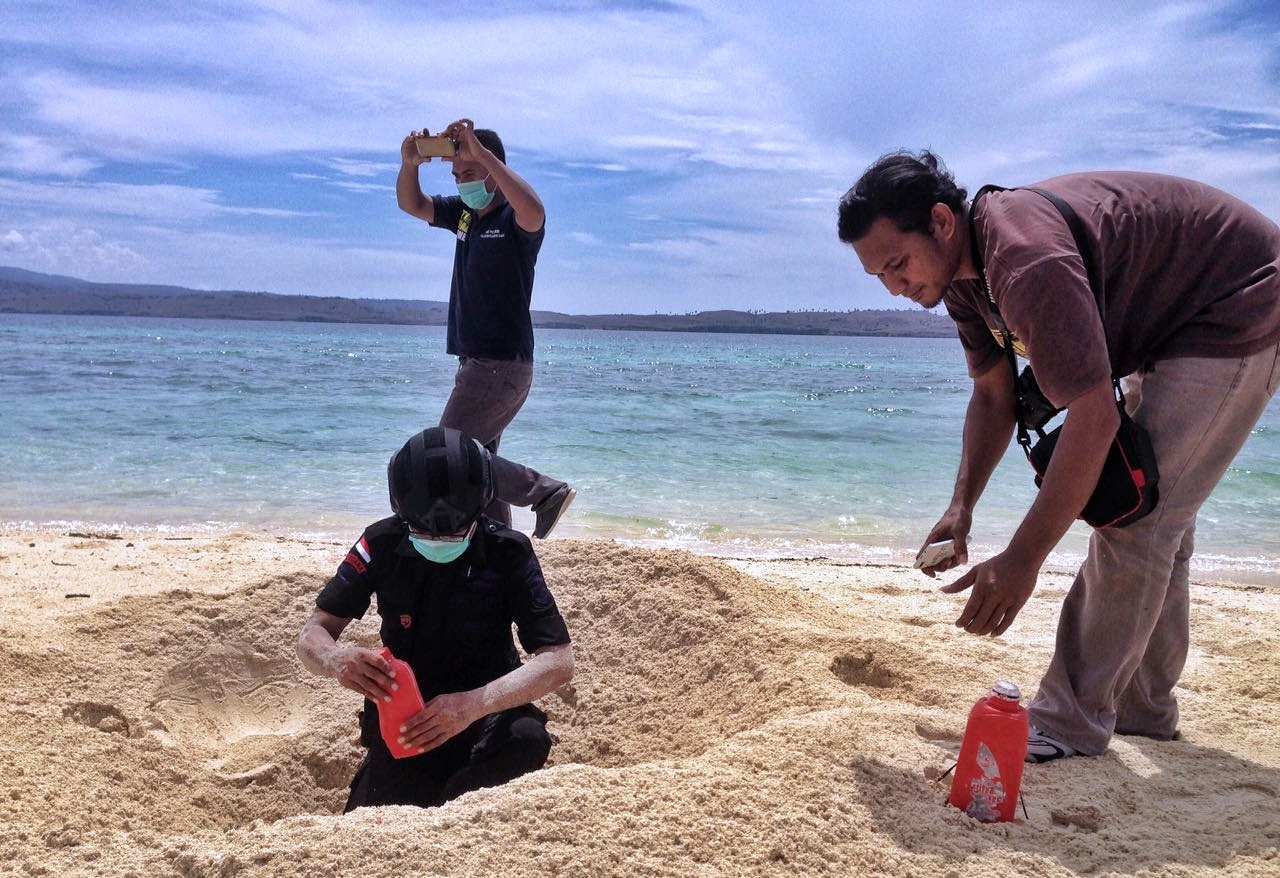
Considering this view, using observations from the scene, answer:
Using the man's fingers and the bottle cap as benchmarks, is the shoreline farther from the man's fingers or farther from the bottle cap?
the bottle cap

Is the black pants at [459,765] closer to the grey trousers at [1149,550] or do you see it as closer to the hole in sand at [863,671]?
the hole in sand at [863,671]

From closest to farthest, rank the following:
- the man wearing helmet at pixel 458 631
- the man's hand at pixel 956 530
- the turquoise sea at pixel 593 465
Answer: the man wearing helmet at pixel 458 631
the man's hand at pixel 956 530
the turquoise sea at pixel 593 465

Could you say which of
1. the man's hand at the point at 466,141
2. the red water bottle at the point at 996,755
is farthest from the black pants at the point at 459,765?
the man's hand at the point at 466,141

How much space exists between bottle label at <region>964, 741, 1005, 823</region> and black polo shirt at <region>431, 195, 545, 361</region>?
2733 mm

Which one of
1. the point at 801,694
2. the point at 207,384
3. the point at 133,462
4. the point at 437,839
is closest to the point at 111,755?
the point at 437,839

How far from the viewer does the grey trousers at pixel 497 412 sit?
4.19 meters

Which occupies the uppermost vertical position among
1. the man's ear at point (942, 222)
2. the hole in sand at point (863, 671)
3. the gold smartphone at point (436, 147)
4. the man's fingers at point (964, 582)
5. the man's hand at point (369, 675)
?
the gold smartphone at point (436, 147)

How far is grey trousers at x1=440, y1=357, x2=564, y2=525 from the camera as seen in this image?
4191 mm

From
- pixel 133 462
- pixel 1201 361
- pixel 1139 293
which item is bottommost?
pixel 133 462

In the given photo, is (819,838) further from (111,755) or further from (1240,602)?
(1240,602)

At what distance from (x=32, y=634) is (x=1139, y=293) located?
147 inches

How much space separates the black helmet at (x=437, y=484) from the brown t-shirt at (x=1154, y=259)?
4.38 feet

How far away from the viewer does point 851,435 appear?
49.7ft

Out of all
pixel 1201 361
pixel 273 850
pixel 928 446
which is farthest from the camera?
pixel 928 446
